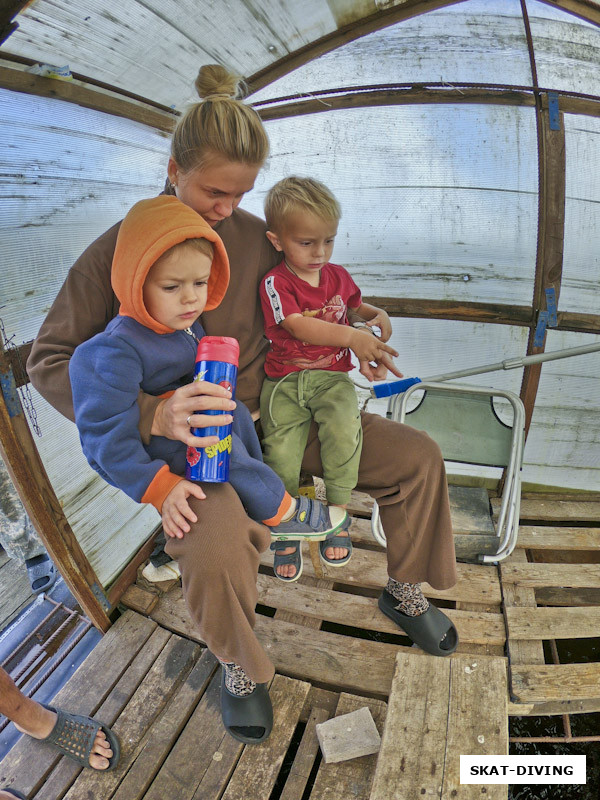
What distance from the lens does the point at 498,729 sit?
197 cm

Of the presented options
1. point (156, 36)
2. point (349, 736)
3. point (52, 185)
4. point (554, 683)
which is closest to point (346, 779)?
point (349, 736)

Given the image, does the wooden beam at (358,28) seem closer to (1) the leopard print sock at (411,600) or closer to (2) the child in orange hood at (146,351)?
(2) the child in orange hood at (146,351)

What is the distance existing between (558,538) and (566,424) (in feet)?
2.49

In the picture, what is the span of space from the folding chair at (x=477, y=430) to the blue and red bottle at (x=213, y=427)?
147 centimetres

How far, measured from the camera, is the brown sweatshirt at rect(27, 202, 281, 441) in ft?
5.52

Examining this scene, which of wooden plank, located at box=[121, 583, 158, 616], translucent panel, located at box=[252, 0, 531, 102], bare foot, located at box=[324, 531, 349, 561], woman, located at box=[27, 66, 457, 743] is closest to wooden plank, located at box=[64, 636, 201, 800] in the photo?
wooden plank, located at box=[121, 583, 158, 616]

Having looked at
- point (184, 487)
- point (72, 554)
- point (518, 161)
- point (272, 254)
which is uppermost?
point (518, 161)

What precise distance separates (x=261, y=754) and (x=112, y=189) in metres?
2.49

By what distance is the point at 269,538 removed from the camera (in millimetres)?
1753

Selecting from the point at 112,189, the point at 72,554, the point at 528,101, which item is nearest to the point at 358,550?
the point at 72,554

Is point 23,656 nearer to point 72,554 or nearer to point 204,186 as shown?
point 72,554

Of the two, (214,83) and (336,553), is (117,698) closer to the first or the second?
(336,553)

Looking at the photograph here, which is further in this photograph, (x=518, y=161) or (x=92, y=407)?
(x=518, y=161)

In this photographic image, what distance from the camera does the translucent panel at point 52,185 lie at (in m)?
1.90
